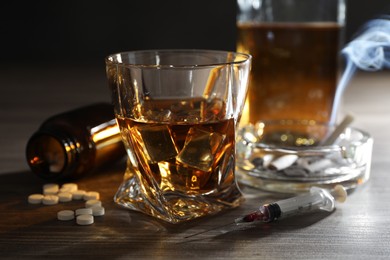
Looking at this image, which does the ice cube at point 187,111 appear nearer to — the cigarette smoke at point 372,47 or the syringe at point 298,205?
the syringe at point 298,205

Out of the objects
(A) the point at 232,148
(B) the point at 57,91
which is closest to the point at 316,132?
(A) the point at 232,148

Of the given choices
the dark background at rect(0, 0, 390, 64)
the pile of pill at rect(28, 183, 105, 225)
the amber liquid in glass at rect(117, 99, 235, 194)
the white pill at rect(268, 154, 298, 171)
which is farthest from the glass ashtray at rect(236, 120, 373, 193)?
the dark background at rect(0, 0, 390, 64)

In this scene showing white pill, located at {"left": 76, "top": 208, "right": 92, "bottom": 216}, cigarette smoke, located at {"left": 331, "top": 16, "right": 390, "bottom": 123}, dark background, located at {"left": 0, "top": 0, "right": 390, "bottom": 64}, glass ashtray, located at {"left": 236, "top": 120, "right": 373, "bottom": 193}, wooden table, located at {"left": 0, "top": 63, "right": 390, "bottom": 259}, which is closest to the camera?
wooden table, located at {"left": 0, "top": 63, "right": 390, "bottom": 259}

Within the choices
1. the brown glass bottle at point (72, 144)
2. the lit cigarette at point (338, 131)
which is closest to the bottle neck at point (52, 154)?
the brown glass bottle at point (72, 144)

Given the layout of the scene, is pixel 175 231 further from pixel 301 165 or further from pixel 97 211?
pixel 301 165

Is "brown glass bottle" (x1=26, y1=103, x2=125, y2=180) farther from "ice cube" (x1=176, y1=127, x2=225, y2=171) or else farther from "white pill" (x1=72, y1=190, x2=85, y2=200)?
"ice cube" (x1=176, y1=127, x2=225, y2=171)

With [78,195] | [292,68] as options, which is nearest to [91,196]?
[78,195]
